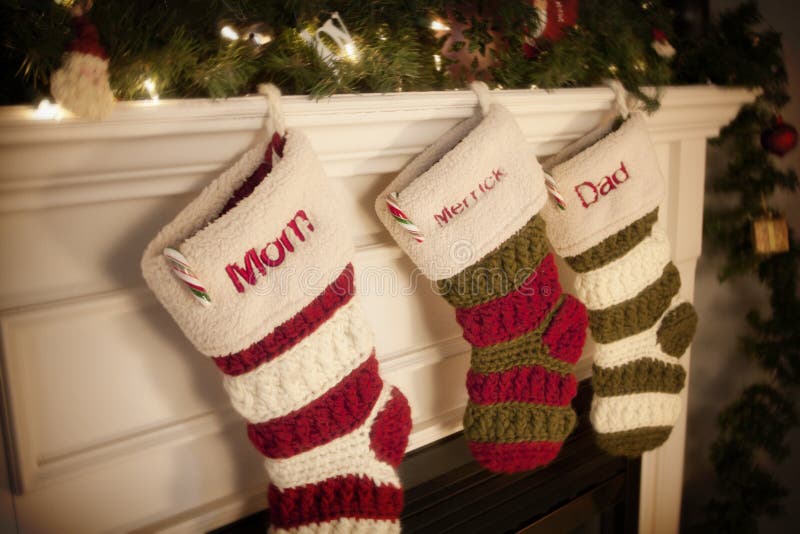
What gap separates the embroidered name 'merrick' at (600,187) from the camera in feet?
3.02

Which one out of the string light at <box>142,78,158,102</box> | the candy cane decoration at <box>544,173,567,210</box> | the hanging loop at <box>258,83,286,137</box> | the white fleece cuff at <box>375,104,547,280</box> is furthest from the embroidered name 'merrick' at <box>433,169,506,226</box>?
the string light at <box>142,78,158,102</box>

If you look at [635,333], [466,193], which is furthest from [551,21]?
[635,333]

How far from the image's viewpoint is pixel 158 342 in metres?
0.70

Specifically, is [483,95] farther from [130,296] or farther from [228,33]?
[130,296]

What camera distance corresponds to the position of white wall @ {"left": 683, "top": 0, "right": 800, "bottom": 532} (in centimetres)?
158

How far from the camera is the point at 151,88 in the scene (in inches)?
23.7

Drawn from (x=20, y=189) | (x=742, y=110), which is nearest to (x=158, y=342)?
(x=20, y=189)

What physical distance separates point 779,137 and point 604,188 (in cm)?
72

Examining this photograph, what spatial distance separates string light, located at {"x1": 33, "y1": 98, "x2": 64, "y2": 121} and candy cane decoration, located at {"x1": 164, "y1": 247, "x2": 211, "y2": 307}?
159 millimetres

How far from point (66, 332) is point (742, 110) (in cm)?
148

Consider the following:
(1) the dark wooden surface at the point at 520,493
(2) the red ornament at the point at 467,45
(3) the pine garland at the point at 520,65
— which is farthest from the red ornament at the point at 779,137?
(2) the red ornament at the point at 467,45

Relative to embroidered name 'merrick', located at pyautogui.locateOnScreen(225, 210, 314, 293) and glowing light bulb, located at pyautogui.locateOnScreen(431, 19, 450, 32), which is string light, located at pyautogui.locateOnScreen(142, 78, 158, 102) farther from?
glowing light bulb, located at pyautogui.locateOnScreen(431, 19, 450, 32)

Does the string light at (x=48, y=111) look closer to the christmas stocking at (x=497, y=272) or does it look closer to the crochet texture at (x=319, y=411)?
the crochet texture at (x=319, y=411)

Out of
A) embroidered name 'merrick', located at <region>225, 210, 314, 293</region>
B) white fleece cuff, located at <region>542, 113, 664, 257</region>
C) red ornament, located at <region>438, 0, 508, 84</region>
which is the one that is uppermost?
red ornament, located at <region>438, 0, 508, 84</region>
